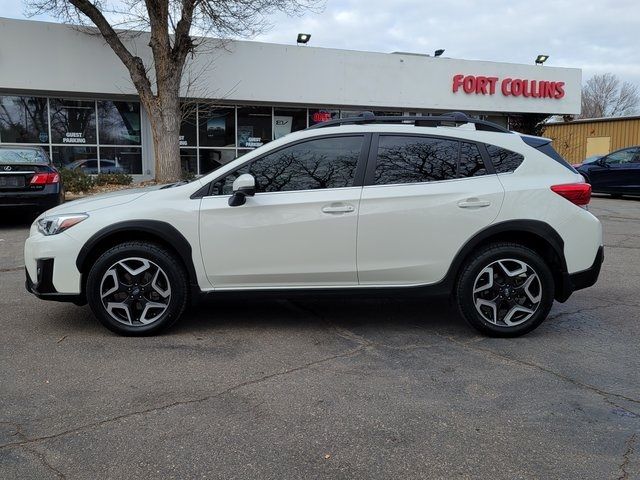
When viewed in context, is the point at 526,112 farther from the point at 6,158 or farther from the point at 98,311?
the point at 98,311

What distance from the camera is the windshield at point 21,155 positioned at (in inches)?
395

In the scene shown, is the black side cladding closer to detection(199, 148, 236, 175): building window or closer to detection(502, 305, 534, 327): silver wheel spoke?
detection(502, 305, 534, 327): silver wheel spoke

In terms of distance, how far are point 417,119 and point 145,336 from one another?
9.66 feet

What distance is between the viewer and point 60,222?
14.7 ft

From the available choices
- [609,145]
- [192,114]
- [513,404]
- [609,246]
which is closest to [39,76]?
[192,114]

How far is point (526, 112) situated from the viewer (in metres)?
23.2

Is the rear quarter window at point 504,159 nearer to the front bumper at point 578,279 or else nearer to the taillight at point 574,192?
the taillight at point 574,192

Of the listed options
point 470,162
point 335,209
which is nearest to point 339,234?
point 335,209

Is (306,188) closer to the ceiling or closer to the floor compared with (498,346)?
closer to the ceiling

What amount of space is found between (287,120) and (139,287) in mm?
16598

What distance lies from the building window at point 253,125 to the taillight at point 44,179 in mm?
10167

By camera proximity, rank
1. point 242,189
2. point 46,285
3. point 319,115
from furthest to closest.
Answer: point 319,115, point 46,285, point 242,189

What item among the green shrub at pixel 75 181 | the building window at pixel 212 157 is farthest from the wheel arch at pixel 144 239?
the building window at pixel 212 157

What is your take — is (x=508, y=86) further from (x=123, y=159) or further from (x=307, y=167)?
(x=307, y=167)
